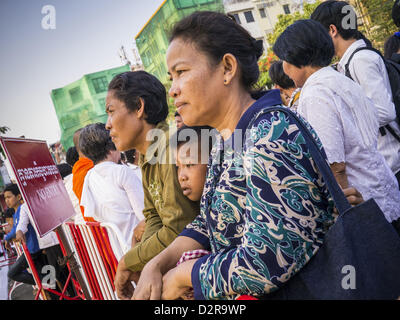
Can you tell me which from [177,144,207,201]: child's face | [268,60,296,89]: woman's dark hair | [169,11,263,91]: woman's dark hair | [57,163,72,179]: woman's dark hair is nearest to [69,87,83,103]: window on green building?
[57,163,72,179]: woman's dark hair

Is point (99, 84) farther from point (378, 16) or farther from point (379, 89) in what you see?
point (379, 89)

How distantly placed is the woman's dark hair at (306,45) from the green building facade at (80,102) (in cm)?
1229

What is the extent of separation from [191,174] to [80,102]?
15.8 metres

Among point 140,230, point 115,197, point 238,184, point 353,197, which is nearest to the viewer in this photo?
point 238,184

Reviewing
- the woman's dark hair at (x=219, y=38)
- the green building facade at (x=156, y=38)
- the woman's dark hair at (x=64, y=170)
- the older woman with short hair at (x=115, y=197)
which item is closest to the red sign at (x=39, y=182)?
the older woman with short hair at (x=115, y=197)

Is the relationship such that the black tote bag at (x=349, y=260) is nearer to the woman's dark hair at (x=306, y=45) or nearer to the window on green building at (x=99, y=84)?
the woman's dark hair at (x=306, y=45)

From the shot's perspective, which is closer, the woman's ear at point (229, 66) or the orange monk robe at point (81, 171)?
the woman's ear at point (229, 66)

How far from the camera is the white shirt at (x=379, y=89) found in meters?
2.20

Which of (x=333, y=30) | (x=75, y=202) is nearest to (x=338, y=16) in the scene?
(x=333, y=30)

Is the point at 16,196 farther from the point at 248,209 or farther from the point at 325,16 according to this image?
the point at 248,209

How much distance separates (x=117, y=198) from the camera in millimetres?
2967

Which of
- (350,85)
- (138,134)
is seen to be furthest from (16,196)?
(350,85)

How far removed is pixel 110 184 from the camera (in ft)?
9.66
